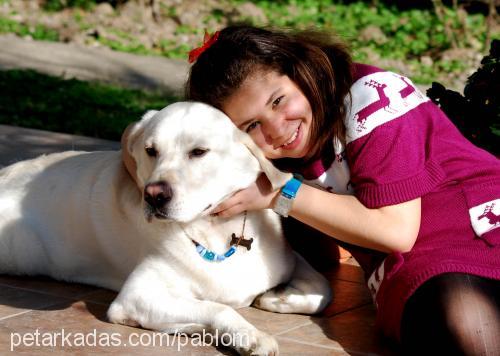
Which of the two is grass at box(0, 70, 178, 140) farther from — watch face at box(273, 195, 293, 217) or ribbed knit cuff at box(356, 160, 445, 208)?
ribbed knit cuff at box(356, 160, 445, 208)

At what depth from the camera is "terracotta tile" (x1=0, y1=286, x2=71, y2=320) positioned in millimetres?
3307

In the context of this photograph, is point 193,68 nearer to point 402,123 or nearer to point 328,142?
point 328,142

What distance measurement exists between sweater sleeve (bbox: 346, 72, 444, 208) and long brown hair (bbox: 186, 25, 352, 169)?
81 millimetres

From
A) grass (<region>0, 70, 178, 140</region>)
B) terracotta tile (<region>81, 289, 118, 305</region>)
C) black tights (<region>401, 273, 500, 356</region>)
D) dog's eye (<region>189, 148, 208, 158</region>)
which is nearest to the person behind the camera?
black tights (<region>401, 273, 500, 356</region>)

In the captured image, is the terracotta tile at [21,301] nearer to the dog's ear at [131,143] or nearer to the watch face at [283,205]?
the dog's ear at [131,143]

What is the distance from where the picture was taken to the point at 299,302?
3.43 meters

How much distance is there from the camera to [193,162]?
10.3 feet

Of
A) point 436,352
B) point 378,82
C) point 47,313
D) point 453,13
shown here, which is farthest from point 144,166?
point 453,13

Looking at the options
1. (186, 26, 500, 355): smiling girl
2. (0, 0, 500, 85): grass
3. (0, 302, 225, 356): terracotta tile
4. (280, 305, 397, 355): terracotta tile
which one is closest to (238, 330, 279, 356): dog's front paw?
(0, 302, 225, 356): terracotta tile

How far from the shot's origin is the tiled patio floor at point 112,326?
2.96m

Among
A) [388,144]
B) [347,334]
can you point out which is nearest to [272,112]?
[388,144]

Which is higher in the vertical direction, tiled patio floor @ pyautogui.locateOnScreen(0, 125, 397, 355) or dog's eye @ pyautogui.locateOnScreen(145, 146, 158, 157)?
dog's eye @ pyautogui.locateOnScreen(145, 146, 158, 157)

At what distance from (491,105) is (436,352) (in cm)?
170

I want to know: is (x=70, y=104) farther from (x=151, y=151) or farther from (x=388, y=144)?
(x=388, y=144)
